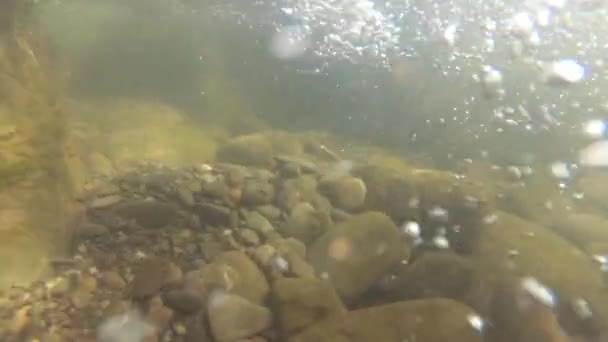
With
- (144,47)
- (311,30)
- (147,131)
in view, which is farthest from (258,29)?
(147,131)

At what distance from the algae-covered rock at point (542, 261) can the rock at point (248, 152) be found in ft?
9.43

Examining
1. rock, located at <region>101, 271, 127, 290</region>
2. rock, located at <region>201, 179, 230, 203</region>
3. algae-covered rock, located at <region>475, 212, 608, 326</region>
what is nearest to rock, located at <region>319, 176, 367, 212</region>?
rock, located at <region>201, 179, 230, 203</region>

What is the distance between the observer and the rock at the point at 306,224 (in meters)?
4.86

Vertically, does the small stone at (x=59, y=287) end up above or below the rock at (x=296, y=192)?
below

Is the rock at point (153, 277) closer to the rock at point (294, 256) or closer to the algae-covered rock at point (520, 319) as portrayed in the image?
the rock at point (294, 256)

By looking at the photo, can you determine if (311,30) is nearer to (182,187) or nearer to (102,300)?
(182,187)

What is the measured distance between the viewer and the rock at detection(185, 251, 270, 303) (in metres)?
3.84

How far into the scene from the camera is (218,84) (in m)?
12.1

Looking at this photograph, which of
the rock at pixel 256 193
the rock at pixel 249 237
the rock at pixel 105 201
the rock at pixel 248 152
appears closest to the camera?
the rock at pixel 249 237

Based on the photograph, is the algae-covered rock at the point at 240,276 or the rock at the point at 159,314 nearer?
the rock at the point at 159,314

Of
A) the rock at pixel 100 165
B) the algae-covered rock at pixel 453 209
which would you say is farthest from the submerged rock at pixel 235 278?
the rock at pixel 100 165

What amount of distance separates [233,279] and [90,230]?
4.70 ft

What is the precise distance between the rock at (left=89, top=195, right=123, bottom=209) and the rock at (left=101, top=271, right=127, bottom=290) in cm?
100

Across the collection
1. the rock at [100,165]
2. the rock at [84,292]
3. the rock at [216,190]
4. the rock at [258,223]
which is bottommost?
the rock at [84,292]
